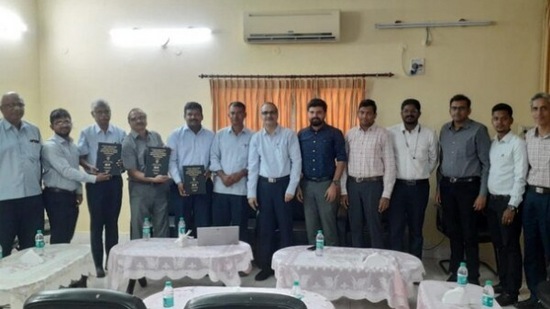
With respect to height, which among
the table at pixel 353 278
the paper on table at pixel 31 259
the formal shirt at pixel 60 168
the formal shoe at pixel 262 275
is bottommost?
the formal shoe at pixel 262 275

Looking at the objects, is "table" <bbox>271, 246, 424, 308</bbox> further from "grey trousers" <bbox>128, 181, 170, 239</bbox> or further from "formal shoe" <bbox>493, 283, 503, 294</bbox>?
"grey trousers" <bbox>128, 181, 170, 239</bbox>

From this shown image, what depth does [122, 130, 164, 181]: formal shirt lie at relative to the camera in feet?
13.3

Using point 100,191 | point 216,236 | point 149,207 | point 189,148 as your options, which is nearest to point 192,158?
point 189,148

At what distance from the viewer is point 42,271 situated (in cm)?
272

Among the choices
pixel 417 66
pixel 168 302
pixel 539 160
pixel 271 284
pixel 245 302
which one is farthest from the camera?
pixel 417 66

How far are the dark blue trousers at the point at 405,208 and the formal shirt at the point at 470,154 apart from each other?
29 centimetres

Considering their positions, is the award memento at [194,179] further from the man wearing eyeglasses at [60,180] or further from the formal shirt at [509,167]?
the formal shirt at [509,167]

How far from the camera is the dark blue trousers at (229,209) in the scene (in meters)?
4.17

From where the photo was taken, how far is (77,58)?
5.39 metres

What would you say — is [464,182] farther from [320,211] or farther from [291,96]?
[291,96]

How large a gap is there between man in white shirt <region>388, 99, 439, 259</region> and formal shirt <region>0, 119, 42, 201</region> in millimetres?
3040

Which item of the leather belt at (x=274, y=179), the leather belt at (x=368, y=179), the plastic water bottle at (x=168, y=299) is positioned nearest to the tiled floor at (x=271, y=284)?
the leather belt at (x=274, y=179)

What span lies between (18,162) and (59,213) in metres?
Answer: 0.56

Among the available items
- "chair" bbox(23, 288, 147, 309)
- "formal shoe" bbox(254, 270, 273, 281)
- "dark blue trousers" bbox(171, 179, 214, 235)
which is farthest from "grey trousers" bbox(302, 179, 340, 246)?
"chair" bbox(23, 288, 147, 309)
